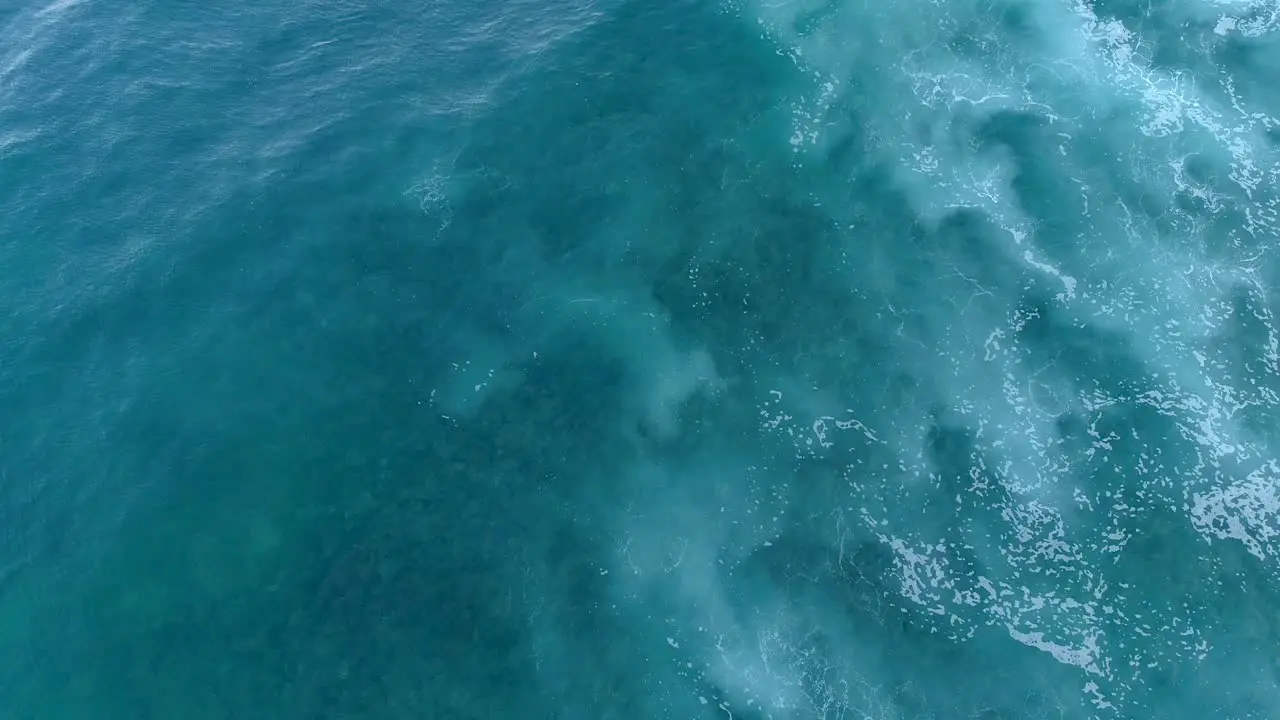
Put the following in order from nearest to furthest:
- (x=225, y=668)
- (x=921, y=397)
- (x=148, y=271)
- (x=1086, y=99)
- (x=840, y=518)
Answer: (x=225, y=668) → (x=840, y=518) → (x=921, y=397) → (x=148, y=271) → (x=1086, y=99)

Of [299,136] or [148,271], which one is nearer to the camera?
[148,271]

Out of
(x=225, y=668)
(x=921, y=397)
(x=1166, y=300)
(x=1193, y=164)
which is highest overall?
(x=1193, y=164)

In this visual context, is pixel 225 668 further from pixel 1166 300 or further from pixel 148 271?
pixel 1166 300

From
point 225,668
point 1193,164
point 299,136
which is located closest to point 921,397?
point 1193,164

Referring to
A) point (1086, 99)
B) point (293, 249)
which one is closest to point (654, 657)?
point (293, 249)

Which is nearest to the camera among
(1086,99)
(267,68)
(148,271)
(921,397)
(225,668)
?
(225,668)

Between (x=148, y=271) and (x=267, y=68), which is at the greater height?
(x=267, y=68)
